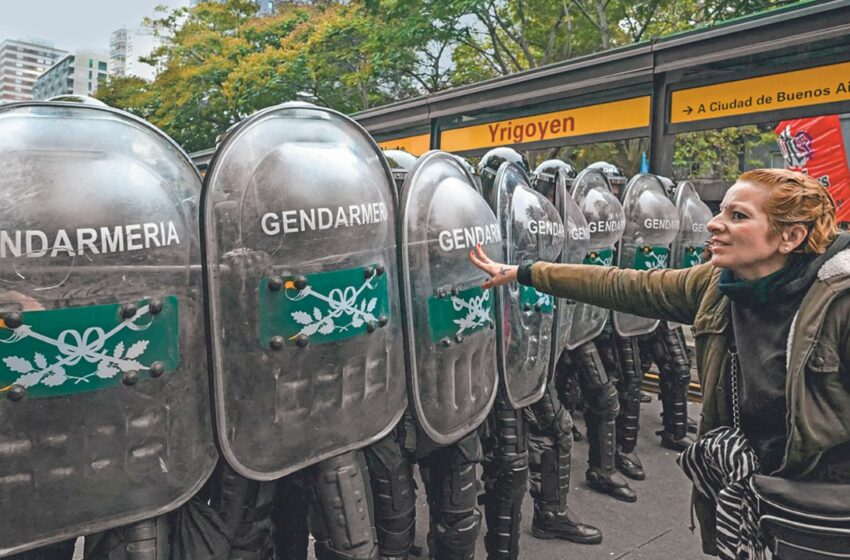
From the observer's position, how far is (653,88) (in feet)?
21.8

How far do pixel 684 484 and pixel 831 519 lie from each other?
2858 mm

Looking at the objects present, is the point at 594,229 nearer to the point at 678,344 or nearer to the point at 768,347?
the point at 678,344

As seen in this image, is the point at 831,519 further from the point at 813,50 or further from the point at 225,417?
the point at 813,50

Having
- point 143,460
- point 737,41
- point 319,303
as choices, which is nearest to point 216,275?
point 319,303

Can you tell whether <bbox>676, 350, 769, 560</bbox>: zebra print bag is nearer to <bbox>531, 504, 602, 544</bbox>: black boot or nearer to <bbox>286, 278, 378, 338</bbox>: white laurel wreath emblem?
<bbox>286, 278, 378, 338</bbox>: white laurel wreath emblem

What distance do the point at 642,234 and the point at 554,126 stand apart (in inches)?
160

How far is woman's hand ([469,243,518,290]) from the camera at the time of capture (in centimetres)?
220

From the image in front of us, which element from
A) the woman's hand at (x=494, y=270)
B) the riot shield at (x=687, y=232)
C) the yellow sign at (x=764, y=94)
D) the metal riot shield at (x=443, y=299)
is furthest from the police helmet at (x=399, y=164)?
the yellow sign at (x=764, y=94)

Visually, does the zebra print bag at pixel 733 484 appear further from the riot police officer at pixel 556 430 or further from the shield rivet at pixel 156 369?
the shield rivet at pixel 156 369

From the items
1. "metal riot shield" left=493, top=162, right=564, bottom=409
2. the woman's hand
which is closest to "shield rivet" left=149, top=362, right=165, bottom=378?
the woman's hand

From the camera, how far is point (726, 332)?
178 cm

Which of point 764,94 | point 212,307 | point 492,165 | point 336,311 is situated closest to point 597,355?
point 492,165

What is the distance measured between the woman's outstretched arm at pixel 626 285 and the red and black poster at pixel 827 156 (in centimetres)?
744

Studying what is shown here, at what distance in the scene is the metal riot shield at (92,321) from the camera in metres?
1.36
